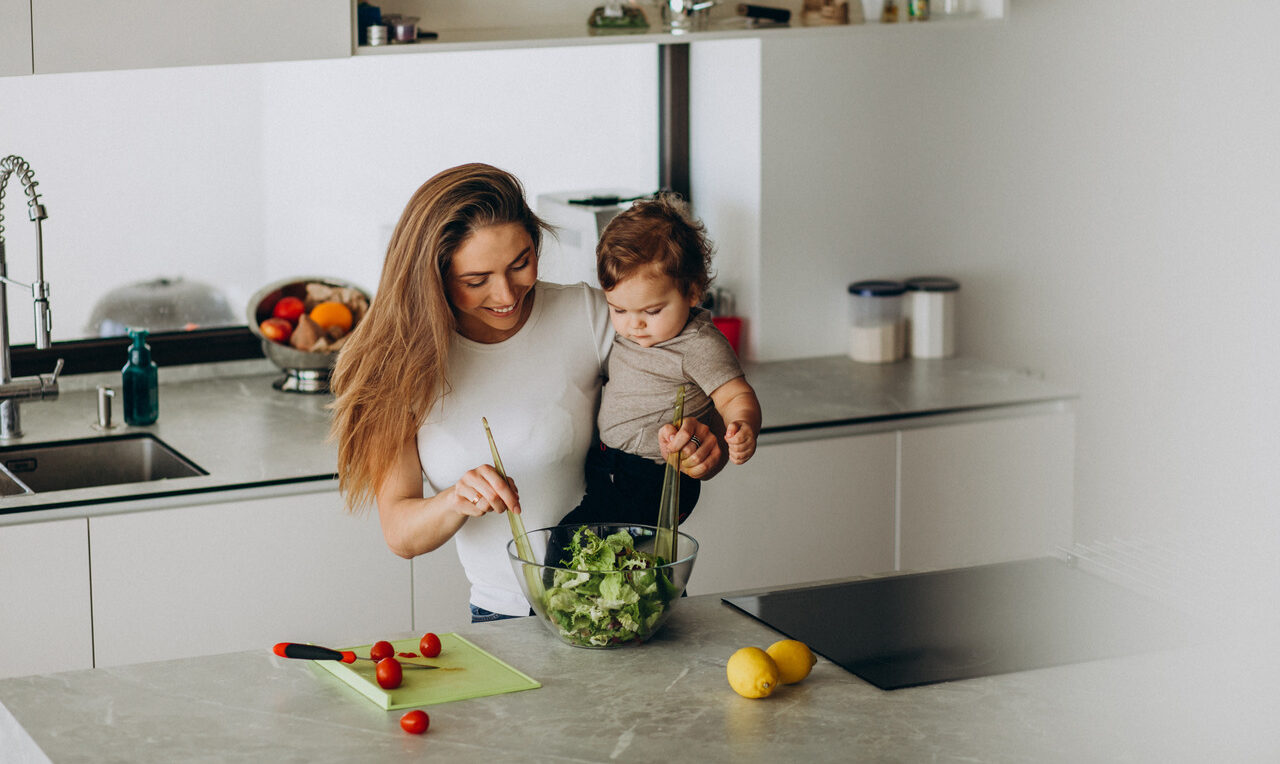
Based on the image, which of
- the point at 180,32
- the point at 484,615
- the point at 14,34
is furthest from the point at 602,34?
the point at 484,615

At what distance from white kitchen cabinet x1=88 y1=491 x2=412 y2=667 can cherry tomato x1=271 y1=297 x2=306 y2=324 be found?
641mm

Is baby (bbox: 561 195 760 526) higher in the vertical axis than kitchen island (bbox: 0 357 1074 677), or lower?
higher

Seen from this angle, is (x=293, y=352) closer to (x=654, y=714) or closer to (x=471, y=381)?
(x=471, y=381)

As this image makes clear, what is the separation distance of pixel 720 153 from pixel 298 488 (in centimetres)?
143

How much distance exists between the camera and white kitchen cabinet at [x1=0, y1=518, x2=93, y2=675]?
2.51m

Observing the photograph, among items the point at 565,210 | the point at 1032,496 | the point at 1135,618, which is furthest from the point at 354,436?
the point at 1032,496

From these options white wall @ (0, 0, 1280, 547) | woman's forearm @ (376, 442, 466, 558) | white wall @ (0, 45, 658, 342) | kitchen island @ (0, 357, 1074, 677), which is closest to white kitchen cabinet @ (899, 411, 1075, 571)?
kitchen island @ (0, 357, 1074, 677)

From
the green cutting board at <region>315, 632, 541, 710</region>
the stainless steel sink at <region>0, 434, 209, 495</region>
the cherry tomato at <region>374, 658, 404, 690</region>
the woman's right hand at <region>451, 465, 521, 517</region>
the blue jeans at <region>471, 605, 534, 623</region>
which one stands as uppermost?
the woman's right hand at <region>451, 465, 521, 517</region>

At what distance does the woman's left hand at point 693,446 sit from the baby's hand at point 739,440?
0.06 feet

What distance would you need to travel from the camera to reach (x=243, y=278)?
3.44 m

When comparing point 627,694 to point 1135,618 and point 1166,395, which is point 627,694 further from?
point 1166,395

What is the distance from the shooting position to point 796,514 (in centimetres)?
314

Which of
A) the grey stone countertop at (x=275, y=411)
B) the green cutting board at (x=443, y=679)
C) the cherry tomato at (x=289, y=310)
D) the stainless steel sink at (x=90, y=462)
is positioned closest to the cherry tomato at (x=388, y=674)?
the green cutting board at (x=443, y=679)

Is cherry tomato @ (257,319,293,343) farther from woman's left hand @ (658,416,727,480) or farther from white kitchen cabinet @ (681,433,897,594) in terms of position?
woman's left hand @ (658,416,727,480)
